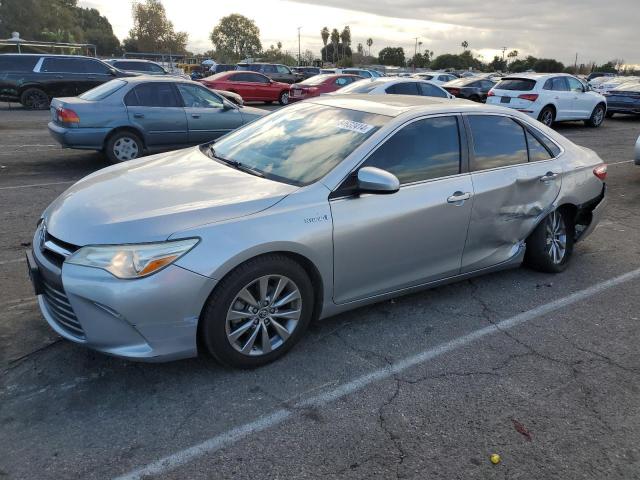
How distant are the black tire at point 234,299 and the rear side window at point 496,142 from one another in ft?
5.89

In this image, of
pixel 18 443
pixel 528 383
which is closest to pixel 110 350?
pixel 18 443

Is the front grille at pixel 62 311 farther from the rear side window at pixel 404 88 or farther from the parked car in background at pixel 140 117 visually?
the rear side window at pixel 404 88

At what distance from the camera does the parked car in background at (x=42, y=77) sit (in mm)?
17578

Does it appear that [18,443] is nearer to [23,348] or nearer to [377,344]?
[23,348]

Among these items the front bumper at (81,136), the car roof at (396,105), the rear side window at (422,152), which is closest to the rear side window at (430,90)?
the front bumper at (81,136)

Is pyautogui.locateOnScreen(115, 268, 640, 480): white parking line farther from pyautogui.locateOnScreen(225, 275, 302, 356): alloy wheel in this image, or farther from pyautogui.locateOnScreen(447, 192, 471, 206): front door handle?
pyautogui.locateOnScreen(447, 192, 471, 206): front door handle

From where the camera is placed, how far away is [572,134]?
16438mm

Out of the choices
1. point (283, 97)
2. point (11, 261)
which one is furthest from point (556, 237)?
point (283, 97)

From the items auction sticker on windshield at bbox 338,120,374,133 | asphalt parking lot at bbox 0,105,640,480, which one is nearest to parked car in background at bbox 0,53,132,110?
asphalt parking lot at bbox 0,105,640,480

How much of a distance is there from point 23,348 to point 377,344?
2344mm

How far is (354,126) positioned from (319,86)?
14792mm

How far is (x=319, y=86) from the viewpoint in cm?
1806

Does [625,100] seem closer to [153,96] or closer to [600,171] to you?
[600,171]

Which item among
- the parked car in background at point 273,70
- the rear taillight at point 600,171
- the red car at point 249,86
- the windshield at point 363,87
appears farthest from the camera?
the parked car in background at point 273,70
